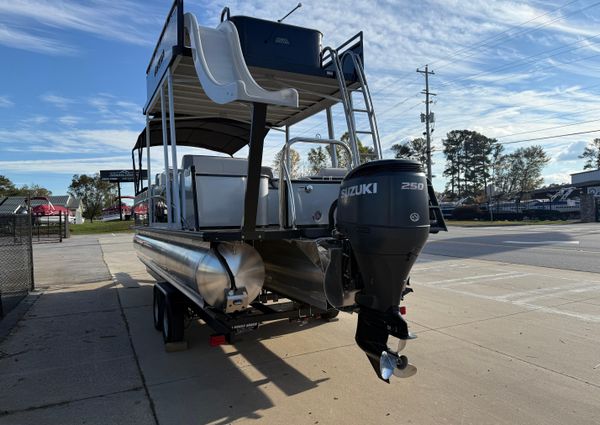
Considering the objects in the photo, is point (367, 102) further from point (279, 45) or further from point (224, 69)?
point (224, 69)

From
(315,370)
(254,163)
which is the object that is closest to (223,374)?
(315,370)

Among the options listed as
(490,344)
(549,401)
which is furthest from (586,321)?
(549,401)

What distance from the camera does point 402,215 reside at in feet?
9.80

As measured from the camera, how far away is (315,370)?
4.31 metres

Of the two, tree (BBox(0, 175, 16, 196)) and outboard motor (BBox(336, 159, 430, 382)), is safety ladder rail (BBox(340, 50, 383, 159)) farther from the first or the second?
tree (BBox(0, 175, 16, 196))

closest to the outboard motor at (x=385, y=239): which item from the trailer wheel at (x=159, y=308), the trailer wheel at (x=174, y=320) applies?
the trailer wheel at (x=174, y=320)

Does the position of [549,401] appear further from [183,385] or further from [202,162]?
[202,162]

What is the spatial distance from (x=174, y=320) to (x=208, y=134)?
3.92m

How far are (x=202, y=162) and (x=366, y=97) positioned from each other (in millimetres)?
1965

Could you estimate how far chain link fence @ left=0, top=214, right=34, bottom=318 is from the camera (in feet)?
27.1

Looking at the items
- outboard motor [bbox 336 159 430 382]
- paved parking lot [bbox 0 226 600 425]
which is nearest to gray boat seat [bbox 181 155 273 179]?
paved parking lot [bbox 0 226 600 425]

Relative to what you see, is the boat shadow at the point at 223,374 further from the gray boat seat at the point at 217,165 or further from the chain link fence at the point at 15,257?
the chain link fence at the point at 15,257

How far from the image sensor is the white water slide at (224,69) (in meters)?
3.28

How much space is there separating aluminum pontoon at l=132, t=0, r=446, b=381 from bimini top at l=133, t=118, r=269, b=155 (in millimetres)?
619
